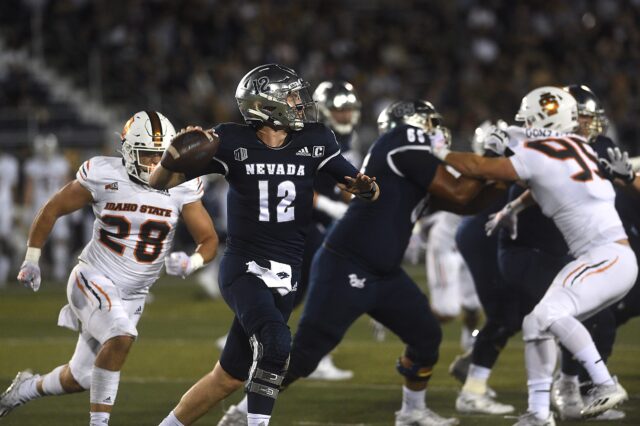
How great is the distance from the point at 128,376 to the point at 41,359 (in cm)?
108

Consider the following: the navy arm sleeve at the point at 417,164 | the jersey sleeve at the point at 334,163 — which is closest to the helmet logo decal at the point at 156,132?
the jersey sleeve at the point at 334,163

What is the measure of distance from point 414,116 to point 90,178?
185cm

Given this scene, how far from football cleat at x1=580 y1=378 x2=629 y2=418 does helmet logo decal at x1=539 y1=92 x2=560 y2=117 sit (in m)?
1.52

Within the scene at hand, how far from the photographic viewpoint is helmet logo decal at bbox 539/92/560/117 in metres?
6.28

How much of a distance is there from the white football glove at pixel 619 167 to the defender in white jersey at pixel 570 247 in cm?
36

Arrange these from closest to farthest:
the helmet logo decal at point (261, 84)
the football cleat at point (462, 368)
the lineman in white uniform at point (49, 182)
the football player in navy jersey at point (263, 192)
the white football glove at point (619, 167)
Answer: the football player in navy jersey at point (263, 192)
the helmet logo decal at point (261, 84)
the white football glove at point (619, 167)
the football cleat at point (462, 368)
the lineman in white uniform at point (49, 182)

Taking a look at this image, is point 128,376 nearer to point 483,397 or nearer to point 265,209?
point 483,397

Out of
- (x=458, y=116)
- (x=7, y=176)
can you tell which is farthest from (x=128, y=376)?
(x=458, y=116)

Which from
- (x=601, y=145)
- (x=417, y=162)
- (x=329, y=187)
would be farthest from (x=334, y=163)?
(x=329, y=187)

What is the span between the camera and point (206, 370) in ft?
27.7

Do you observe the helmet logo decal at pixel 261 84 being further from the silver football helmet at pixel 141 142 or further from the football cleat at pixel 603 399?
the football cleat at pixel 603 399

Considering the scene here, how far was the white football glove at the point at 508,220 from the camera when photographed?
257 inches

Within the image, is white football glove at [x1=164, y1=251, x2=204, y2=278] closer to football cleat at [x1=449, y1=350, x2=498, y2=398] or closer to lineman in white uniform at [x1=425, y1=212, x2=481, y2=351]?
football cleat at [x1=449, y1=350, x2=498, y2=398]

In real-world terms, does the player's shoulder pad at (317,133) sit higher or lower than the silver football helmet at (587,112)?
lower
